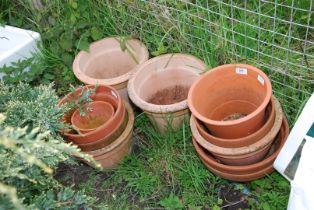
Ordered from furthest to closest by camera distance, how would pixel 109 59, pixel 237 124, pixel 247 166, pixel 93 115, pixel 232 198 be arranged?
pixel 109 59 < pixel 93 115 < pixel 232 198 < pixel 247 166 < pixel 237 124

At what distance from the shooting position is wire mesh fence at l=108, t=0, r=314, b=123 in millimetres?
2008

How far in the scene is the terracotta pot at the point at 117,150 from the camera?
2068 millimetres

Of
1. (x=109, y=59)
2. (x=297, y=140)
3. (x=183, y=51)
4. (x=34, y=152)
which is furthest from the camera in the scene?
(x=109, y=59)

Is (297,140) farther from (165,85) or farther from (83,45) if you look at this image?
(83,45)

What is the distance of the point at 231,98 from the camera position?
2084mm

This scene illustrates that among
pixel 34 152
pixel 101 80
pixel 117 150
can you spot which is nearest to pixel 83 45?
pixel 101 80

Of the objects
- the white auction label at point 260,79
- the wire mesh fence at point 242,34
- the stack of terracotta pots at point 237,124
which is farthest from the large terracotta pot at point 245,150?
the wire mesh fence at point 242,34

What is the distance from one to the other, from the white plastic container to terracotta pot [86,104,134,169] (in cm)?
80

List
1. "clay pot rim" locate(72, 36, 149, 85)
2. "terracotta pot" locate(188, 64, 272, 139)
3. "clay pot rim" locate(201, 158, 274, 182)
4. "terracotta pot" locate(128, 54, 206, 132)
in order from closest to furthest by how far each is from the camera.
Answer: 1. "terracotta pot" locate(188, 64, 272, 139)
2. "clay pot rim" locate(201, 158, 274, 182)
3. "terracotta pot" locate(128, 54, 206, 132)
4. "clay pot rim" locate(72, 36, 149, 85)

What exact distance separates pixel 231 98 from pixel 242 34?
1.04 feet

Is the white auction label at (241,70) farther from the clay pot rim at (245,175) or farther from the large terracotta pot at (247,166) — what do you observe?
the clay pot rim at (245,175)

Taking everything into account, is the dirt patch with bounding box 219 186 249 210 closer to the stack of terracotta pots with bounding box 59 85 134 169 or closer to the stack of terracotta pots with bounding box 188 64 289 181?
the stack of terracotta pots with bounding box 188 64 289 181

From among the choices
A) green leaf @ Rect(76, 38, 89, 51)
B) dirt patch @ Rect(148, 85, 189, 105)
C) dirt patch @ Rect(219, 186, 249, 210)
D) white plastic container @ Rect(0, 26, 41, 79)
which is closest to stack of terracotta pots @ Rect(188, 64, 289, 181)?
dirt patch @ Rect(219, 186, 249, 210)

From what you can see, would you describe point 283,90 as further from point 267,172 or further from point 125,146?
point 125,146
